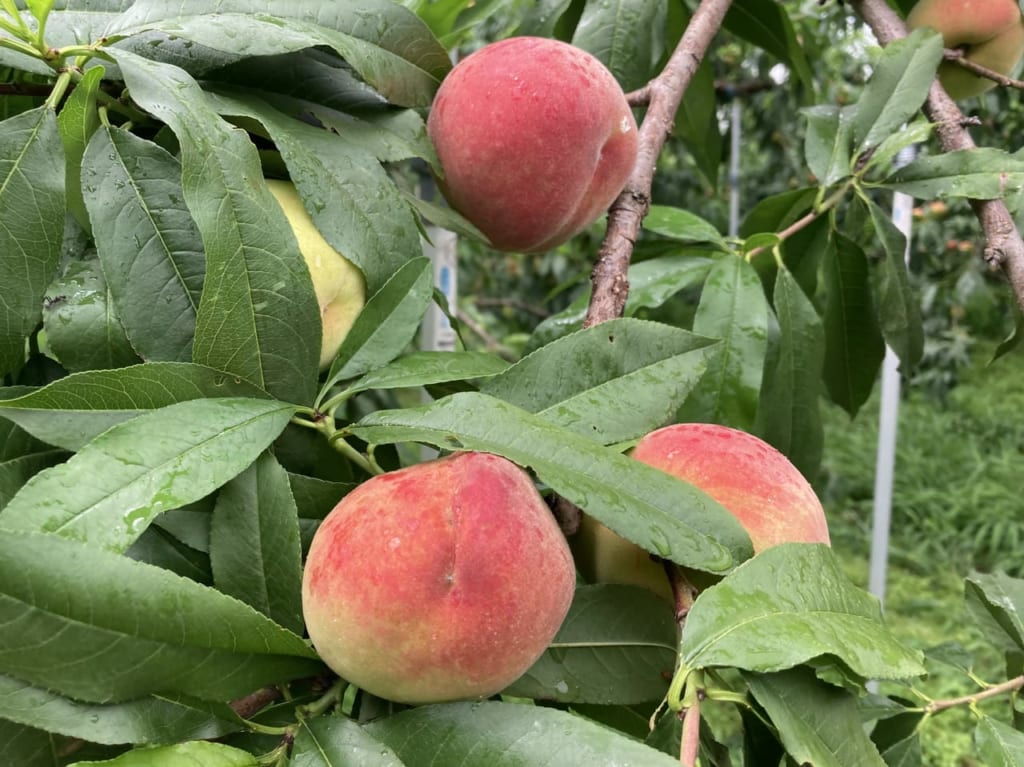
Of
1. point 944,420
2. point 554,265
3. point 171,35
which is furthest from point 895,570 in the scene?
point 171,35

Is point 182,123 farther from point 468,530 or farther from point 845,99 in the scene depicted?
point 845,99

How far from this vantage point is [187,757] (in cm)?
39

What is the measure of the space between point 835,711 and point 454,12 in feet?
2.12

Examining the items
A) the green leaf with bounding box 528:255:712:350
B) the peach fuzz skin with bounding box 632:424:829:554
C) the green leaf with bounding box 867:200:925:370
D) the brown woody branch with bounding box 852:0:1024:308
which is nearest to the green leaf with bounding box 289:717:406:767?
the peach fuzz skin with bounding box 632:424:829:554

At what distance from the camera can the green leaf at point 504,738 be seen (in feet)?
1.27

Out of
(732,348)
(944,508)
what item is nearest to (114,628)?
(732,348)

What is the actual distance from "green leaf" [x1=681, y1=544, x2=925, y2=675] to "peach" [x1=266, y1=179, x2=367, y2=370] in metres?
0.28

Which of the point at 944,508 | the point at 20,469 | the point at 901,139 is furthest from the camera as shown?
the point at 944,508

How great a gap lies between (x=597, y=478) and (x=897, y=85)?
67cm

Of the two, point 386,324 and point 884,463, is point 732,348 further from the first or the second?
point 884,463

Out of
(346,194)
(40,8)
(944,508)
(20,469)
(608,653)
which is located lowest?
(944,508)

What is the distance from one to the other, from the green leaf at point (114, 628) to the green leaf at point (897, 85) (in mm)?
786

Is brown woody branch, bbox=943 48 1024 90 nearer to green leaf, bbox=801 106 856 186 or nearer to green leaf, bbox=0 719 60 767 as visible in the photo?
green leaf, bbox=801 106 856 186

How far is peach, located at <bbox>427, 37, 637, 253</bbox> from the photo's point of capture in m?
0.64
